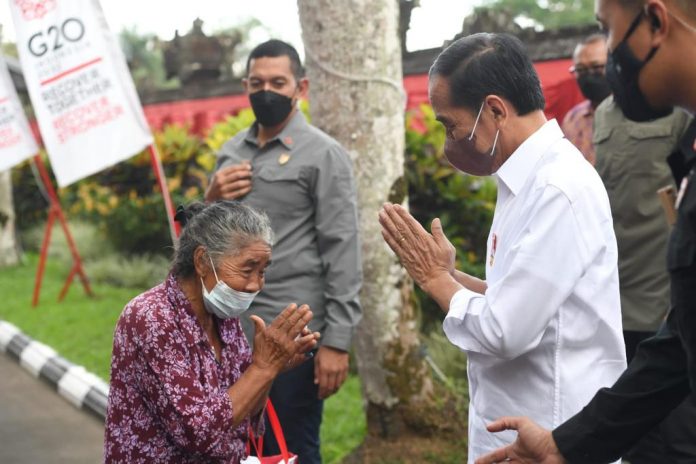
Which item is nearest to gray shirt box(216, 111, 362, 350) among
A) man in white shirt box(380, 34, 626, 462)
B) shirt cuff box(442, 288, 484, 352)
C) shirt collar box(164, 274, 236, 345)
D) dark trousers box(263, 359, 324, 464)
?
dark trousers box(263, 359, 324, 464)

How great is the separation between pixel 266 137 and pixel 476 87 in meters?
1.67

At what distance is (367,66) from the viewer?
4.48 meters

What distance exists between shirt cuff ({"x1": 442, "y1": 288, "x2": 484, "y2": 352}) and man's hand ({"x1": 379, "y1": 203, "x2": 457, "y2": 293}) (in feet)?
0.38

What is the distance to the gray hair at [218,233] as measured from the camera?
279 cm

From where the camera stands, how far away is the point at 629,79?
1.78 meters

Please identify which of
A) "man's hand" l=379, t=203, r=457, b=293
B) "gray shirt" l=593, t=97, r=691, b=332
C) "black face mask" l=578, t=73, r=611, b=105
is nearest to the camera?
"man's hand" l=379, t=203, r=457, b=293

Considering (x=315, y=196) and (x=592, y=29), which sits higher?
(x=315, y=196)

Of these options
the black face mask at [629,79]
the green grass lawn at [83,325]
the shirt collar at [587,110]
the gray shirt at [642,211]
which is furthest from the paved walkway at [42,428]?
the black face mask at [629,79]

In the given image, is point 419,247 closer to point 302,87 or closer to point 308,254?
point 308,254

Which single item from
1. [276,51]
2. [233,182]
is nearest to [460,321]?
[233,182]

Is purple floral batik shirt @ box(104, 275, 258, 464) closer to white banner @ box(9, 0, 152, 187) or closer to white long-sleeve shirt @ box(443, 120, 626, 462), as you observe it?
white long-sleeve shirt @ box(443, 120, 626, 462)

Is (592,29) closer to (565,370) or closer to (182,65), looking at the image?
(565,370)

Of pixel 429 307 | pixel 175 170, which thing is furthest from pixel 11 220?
pixel 429 307

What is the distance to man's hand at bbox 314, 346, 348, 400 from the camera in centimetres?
350
